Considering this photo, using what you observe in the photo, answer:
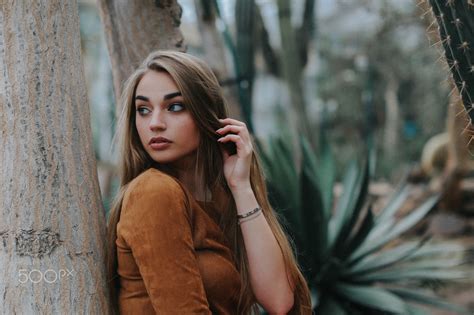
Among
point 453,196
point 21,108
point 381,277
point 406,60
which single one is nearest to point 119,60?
point 21,108

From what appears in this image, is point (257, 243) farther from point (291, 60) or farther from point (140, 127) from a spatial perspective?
point (291, 60)

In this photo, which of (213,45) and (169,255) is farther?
(213,45)

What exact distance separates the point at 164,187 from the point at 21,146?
41 centimetres

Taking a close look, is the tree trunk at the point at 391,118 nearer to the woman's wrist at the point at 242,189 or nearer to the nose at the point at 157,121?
the woman's wrist at the point at 242,189

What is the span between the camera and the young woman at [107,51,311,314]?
1.92 meters

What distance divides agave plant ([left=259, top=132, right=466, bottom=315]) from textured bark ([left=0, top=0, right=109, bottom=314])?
2426 millimetres

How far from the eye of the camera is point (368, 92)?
1862 cm

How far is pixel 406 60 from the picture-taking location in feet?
65.9

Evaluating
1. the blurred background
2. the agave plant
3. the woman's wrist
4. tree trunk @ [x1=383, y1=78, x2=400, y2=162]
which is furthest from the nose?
tree trunk @ [x1=383, y1=78, x2=400, y2=162]

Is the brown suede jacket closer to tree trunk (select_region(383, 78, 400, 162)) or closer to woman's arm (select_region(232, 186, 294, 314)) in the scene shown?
woman's arm (select_region(232, 186, 294, 314))

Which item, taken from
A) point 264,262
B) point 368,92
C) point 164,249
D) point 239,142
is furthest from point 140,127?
point 368,92

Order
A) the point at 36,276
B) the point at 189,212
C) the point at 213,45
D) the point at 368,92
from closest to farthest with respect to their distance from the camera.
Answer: the point at 36,276, the point at 189,212, the point at 213,45, the point at 368,92

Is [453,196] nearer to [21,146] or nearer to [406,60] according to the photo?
[21,146]

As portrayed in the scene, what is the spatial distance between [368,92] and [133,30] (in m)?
16.0
